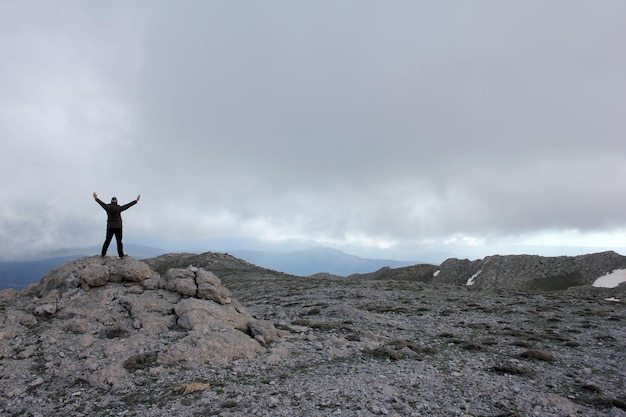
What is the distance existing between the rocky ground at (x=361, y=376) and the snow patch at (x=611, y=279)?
8995cm

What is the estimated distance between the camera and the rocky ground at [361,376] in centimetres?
1191

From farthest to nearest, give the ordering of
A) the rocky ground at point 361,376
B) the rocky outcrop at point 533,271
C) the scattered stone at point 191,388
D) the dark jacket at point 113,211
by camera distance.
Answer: the rocky outcrop at point 533,271 → the dark jacket at point 113,211 → the scattered stone at point 191,388 → the rocky ground at point 361,376

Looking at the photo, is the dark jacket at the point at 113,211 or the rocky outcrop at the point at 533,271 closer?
the dark jacket at the point at 113,211

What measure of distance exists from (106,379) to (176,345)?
123 inches

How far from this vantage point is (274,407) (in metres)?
11.7

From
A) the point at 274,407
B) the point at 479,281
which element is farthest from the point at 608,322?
the point at 479,281

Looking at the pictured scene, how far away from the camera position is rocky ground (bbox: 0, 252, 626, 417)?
39.1 ft

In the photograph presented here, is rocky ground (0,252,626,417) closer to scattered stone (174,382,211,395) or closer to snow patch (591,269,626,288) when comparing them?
scattered stone (174,382,211,395)

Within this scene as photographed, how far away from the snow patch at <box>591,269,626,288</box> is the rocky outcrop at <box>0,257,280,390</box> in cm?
11072

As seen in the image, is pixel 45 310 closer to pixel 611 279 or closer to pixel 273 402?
pixel 273 402

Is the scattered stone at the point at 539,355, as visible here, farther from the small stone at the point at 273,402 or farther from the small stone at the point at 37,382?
the small stone at the point at 37,382

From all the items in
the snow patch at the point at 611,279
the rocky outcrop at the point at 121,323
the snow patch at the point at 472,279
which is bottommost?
the snow patch at the point at 472,279

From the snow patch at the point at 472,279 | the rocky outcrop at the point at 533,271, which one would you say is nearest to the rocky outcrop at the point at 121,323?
the rocky outcrop at the point at 533,271

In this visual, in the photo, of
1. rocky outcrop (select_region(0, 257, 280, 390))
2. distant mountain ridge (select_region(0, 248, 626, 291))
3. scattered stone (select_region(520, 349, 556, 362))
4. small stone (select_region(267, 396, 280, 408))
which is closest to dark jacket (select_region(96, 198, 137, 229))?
rocky outcrop (select_region(0, 257, 280, 390))
